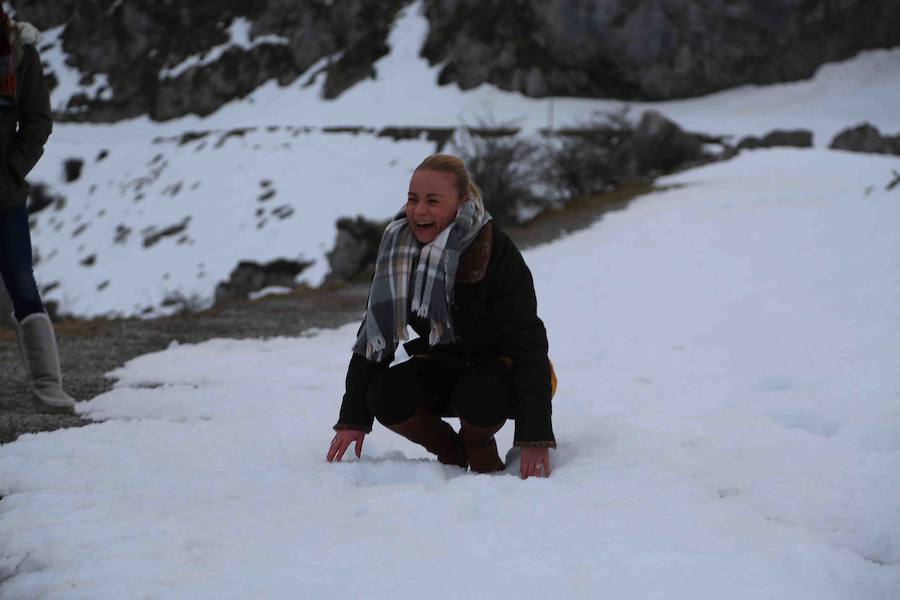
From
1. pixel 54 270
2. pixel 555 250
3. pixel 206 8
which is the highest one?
pixel 206 8

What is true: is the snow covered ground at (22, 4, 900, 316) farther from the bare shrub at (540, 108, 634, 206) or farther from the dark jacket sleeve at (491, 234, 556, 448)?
the dark jacket sleeve at (491, 234, 556, 448)

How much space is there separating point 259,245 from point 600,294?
19269 millimetres

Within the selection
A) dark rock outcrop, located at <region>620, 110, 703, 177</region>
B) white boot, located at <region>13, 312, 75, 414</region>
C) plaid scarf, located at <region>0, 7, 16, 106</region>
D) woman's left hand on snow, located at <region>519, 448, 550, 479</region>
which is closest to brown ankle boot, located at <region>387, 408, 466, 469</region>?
woman's left hand on snow, located at <region>519, 448, 550, 479</region>

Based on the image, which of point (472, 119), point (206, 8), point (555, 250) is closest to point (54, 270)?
point (472, 119)

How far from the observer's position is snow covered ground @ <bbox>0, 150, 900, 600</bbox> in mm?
2146

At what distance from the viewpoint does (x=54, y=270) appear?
31.3m

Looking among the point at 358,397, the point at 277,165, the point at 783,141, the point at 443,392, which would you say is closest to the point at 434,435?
the point at 443,392

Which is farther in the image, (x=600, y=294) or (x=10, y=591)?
(x=600, y=294)

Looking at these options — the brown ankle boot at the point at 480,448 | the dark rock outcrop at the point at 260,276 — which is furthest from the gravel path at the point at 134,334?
the dark rock outcrop at the point at 260,276

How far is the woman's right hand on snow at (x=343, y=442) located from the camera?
3141mm

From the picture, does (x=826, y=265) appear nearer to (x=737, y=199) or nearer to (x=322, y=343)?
(x=322, y=343)

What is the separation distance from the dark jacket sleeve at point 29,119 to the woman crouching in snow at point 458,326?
1.76 metres

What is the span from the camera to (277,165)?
3388 cm

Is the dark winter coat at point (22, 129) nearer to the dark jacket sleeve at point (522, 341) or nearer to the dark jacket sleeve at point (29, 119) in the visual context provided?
the dark jacket sleeve at point (29, 119)
